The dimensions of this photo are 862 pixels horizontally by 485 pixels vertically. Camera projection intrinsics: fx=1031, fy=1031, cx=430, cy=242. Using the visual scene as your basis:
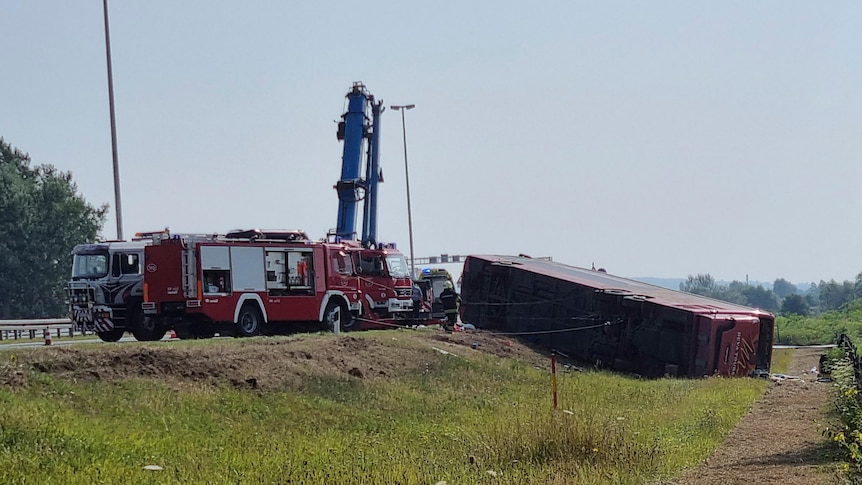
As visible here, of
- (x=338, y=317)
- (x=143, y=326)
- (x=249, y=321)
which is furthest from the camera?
(x=338, y=317)

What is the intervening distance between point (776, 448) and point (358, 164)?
1062 inches

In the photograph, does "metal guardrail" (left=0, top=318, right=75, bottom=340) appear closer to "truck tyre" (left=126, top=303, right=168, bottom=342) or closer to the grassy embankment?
"truck tyre" (left=126, top=303, right=168, bottom=342)

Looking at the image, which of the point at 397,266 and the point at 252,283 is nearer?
the point at 252,283

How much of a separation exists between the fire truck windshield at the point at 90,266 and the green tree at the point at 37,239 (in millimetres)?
32326

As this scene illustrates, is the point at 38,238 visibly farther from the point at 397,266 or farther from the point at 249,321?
the point at 249,321

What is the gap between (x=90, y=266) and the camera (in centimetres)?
2283

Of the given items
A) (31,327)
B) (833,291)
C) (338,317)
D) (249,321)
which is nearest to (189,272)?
(249,321)

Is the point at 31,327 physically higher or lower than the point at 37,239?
lower

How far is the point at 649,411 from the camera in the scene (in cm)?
1620

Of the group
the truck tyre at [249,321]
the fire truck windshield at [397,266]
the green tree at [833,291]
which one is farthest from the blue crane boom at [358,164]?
the green tree at [833,291]

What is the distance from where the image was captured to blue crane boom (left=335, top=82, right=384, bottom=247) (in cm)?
3741

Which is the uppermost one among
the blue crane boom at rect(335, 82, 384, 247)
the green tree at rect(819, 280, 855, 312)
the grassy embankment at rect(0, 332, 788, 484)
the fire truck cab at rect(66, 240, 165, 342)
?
the blue crane boom at rect(335, 82, 384, 247)

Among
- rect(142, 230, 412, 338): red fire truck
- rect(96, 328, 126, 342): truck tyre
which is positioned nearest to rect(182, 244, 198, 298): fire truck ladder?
rect(142, 230, 412, 338): red fire truck

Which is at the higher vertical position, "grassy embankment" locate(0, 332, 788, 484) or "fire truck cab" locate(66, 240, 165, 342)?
"fire truck cab" locate(66, 240, 165, 342)
